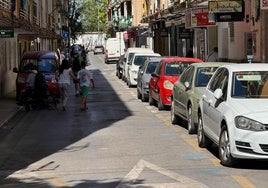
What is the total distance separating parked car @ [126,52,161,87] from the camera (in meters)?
29.9

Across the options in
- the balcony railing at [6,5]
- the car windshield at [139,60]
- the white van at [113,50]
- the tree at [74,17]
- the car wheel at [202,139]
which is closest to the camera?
the car wheel at [202,139]

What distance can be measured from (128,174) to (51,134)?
5299mm

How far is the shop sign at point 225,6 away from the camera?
826 inches

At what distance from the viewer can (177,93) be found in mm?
14609

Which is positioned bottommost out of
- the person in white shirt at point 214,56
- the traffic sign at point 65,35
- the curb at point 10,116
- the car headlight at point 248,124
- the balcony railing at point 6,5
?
the curb at point 10,116

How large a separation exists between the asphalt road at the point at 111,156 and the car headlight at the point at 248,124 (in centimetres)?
68

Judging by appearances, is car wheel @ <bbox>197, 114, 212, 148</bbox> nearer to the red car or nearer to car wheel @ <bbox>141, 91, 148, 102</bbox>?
the red car

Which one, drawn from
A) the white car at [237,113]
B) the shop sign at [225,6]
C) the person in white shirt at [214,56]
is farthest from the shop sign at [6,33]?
the white car at [237,113]

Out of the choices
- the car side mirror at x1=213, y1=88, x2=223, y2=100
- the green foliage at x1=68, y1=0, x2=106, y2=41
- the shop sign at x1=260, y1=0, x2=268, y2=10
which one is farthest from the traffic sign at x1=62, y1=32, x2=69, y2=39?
→ the car side mirror at x1=213, y1=88, x2=223, y2=100

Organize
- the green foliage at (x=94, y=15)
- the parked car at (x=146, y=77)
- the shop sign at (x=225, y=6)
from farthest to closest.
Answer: the green foliage at (x=94, y=15)
the parked car at (x=146, y=77)
the shop sign at (x=225, y=6)

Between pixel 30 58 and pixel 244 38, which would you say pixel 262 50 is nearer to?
pixel 244 38

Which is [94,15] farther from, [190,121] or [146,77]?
[190,121]

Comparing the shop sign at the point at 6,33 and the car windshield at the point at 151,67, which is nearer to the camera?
the shop sign at the point at 6,33

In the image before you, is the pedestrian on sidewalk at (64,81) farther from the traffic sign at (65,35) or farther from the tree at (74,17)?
the tree at (74,17)
